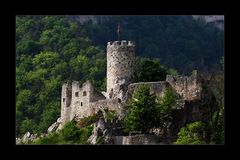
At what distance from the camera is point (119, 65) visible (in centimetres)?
4703

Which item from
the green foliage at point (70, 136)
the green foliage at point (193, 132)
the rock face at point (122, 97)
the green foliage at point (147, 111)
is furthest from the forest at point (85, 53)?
the green foliage at point (70, 136)

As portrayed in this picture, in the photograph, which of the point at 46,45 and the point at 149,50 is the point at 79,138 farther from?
the point at 149,50

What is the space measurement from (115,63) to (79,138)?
4757 millimetres

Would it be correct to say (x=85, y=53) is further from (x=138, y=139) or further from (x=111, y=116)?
(x=138, y=139)

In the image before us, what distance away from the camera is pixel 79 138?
143ft

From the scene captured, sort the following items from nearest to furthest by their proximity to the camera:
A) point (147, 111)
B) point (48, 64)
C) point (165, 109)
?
point (147, 111) → point (165, 109) → point (48, 64)

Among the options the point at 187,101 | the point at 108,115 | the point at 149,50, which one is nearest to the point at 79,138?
the point at 108,115

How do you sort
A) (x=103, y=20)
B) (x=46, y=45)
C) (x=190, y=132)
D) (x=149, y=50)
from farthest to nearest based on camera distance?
(x=103, y=20) < (x=149, y=50) < (x=46, y=45) < (x=190, y=132)

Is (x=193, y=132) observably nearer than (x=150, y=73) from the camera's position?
Yes

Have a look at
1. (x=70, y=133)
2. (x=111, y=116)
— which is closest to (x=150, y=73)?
(x=111, y=116)

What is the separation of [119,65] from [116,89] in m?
1.21

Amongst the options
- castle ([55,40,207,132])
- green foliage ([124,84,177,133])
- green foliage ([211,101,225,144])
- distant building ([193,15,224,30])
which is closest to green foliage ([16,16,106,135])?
castle ([55,40,207,132])

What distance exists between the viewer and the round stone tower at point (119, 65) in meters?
46.7

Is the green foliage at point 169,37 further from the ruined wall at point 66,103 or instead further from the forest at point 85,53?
the ruined wall at point 66,103
